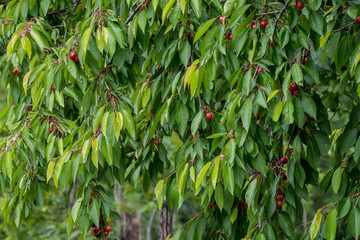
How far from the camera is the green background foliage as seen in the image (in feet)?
7.11

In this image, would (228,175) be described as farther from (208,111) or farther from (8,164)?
(8,164)

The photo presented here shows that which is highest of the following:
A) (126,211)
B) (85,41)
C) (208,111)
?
(85,41)

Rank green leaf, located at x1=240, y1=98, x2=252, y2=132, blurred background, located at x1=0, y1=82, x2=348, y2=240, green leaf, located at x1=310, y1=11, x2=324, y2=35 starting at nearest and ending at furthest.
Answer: green leaf, located at x1=240, y1=98, x2=252, y2=132 < green leaf, located at x1=310, y1=11, x2=324, y2=35 < blurred background, located at x1=0, y1=82, x2=348, y2=240

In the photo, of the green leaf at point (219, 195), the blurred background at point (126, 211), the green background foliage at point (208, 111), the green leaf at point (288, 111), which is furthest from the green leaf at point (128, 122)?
the blurred background at point (126, 211)

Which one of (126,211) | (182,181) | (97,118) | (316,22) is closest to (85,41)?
(97,118)

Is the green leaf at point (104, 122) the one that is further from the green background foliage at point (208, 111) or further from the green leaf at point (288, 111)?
the green leaf at point (288, 111)

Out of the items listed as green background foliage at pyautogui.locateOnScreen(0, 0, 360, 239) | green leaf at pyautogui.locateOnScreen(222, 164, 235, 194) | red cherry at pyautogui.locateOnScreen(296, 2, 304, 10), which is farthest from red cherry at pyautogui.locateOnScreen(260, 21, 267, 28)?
green leaf at pyautogui.locateOnScreen(222, 164, 235, 194)

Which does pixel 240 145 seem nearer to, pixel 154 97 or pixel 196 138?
pixel 196 138

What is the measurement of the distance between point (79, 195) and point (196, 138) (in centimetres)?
79

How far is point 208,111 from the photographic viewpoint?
8.20ft

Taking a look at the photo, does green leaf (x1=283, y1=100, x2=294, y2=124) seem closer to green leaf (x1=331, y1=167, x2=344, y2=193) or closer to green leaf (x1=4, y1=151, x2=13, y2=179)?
green leaf (x1=331, y1=167, x2=344, y2=193)

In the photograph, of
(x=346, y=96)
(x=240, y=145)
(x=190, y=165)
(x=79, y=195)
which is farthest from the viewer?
(x=346, y=96)

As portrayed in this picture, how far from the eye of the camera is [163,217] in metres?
4.58

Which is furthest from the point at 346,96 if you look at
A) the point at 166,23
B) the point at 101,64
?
the point at 101,64
